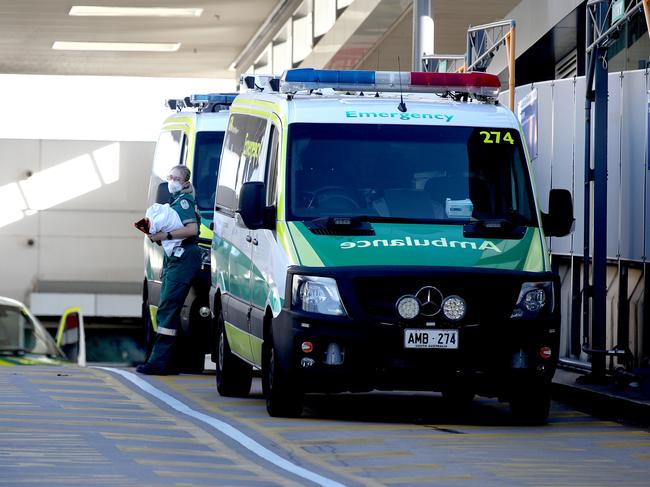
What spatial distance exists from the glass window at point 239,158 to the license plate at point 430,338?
6.75ft

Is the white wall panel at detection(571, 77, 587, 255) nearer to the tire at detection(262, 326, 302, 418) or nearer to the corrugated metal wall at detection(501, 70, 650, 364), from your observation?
the corrugated metal wall at detection(501, 70, 650, 364)

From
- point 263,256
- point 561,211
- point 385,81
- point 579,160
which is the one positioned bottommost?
point 263,256

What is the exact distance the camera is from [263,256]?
1278 cm

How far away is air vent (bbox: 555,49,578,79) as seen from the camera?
90.5 ft

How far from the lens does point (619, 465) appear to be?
34.3 ft

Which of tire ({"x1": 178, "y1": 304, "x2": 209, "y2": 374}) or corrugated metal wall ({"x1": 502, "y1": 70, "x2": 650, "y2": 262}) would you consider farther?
tire ({"x1": 178, "y1": 304, "x2": 209, "y2": 374})

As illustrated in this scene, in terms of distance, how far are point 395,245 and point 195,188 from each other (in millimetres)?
6008

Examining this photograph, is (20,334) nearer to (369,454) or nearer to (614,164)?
(614,164)

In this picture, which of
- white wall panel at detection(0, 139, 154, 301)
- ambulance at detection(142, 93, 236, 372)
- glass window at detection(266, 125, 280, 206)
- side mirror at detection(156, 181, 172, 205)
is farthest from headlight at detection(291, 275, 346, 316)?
white wall panel at detection(0, 139, 154, 301)

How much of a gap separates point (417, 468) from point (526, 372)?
2.27 meters

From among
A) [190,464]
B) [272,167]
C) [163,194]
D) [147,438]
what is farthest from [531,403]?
[163,194]

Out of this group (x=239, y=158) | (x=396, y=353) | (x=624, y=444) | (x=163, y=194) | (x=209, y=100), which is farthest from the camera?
(x=209, y=100)

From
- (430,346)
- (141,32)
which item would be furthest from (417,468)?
(141,32)

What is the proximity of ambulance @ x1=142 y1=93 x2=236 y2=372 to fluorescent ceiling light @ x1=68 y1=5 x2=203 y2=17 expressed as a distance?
1991 centimetres
